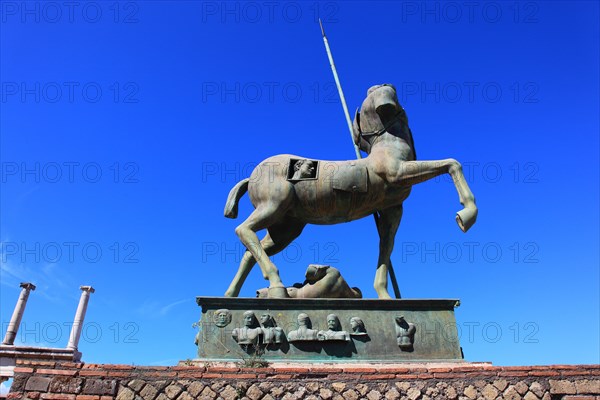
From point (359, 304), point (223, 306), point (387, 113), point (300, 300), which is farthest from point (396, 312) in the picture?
point (387, 113)

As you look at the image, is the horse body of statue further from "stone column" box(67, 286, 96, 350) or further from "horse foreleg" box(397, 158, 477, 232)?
"stone column" box(67, 286, 96, 350)

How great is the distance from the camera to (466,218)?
23.5ft

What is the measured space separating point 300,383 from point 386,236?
3.07 m

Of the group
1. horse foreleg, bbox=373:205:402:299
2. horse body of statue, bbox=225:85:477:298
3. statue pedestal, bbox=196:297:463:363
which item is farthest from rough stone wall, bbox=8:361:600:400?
horse foreleg, bbox=373:205:402:299

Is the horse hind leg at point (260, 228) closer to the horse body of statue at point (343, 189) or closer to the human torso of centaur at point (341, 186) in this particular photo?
the horse body of statue at point (343, 189)

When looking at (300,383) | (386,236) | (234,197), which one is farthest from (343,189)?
(300,383)

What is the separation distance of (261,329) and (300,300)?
67 centimetres

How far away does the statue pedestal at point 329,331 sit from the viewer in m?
6.67

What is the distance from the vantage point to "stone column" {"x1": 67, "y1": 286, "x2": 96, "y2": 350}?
26.7 meters

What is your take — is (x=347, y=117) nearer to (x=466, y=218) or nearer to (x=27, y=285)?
(x=466, y=218)

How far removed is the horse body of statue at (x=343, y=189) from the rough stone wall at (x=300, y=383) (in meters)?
1.64

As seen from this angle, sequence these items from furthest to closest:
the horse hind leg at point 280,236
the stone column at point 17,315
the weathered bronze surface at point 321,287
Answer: the stone column at point 17,315 → the horse hind leg at point 280,236 → the weathered bronze surface at point 321,287

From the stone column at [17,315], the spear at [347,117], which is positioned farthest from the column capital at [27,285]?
the spear at [347,117]

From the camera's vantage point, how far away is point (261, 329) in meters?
6.72
